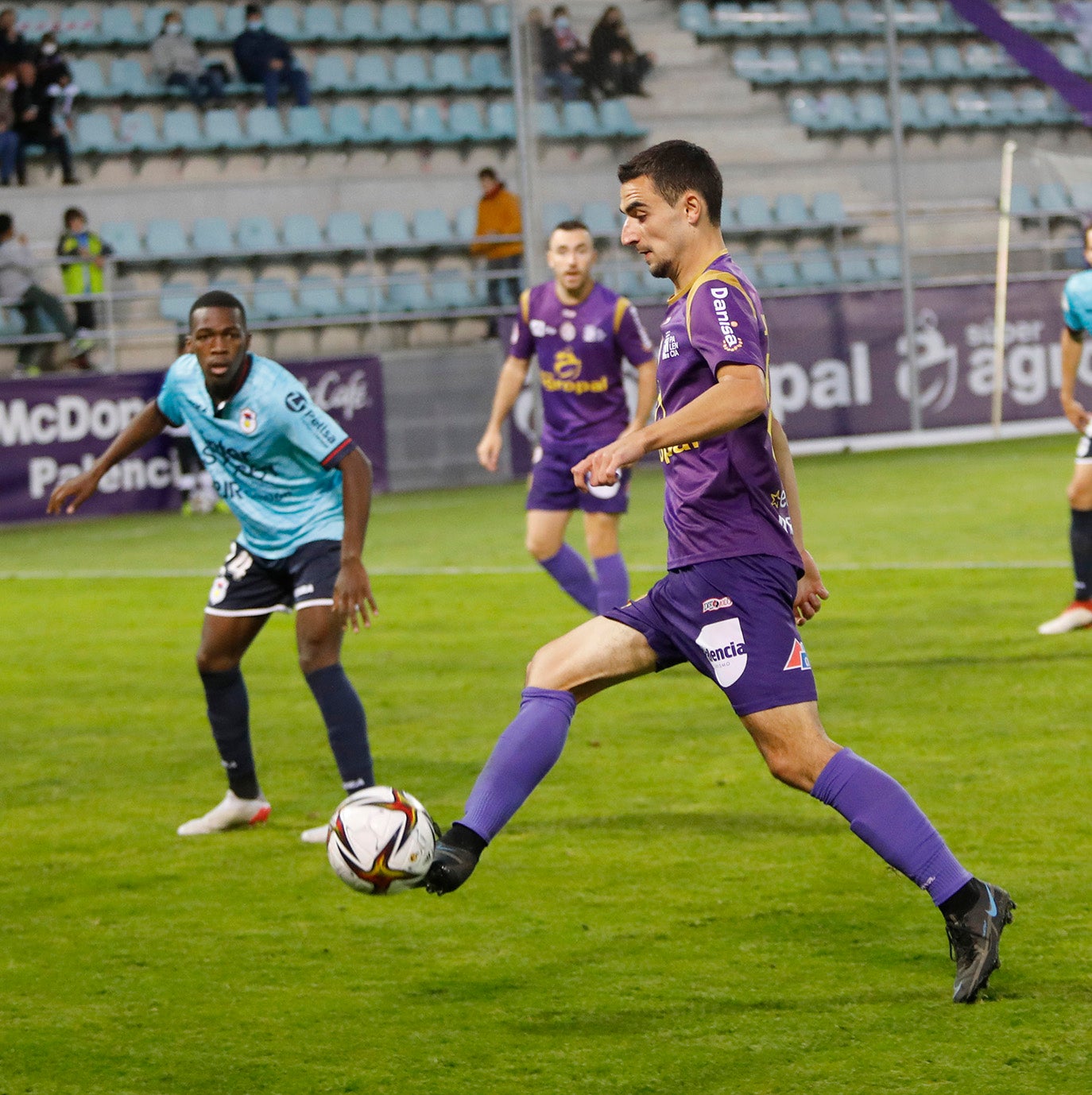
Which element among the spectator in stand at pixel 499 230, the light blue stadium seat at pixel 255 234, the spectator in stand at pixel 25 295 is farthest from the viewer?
the light blue stadium seat at pixel 255 234

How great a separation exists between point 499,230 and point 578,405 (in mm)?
13928

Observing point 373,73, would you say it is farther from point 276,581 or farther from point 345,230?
point 276,581

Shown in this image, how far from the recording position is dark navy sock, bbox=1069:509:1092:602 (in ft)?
31.7

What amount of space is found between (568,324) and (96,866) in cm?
452

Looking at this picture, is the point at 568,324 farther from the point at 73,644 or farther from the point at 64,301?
the point at 64,301

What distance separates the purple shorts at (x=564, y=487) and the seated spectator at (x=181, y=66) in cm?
1733

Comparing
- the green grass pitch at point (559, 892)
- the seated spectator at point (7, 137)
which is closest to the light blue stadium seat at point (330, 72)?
the seated spectator at point (7, 137)

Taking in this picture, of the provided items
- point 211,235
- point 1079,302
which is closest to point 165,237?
point 211,235

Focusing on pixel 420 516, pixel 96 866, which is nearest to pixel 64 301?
pixel 420 516

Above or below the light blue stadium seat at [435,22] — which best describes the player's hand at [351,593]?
below

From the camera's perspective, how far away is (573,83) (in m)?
23.0

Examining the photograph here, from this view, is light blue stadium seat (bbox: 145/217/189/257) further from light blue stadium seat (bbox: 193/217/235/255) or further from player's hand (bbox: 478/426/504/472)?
player's hand (bbox: 478/426/504/472)

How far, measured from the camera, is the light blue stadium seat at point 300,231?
24.5 metres

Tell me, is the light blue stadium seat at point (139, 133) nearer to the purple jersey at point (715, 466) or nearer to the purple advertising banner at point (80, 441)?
the purple advertising banner at point (80, 441)
